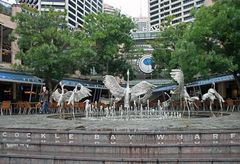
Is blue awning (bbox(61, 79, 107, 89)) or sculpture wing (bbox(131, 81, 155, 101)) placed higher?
blue awning (bbox(61, 79, 107, 89))

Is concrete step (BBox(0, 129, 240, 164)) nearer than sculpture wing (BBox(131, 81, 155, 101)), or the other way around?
concrete step (BBox(0, 129, 240, 164))

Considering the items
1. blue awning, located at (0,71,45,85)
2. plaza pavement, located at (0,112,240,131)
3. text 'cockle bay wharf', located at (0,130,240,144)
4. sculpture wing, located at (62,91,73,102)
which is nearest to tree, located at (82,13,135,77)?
blue awning, located at (0,71,45,85)

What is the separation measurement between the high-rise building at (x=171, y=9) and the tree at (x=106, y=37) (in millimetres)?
61659

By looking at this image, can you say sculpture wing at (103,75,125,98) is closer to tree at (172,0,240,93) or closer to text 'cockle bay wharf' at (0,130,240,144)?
tree at (172,0,240,93)

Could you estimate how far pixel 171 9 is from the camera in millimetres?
111062

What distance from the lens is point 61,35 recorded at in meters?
27.0

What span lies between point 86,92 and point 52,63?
20.2 ft

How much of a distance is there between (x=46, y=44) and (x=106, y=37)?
30.4ft

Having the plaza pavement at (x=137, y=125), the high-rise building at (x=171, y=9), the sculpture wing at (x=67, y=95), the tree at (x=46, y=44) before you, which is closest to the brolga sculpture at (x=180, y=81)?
the plaza pavement at (x=137, y=125)

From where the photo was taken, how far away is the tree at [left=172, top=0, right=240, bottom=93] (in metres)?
20.5

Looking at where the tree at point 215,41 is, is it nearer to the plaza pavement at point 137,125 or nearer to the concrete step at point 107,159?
the plaza pavement at point 137,125

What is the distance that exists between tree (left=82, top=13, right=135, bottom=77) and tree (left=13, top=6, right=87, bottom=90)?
568cm

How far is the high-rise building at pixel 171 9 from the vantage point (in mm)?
101569

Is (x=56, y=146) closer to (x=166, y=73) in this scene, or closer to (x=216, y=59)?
(x=216, y=59)
